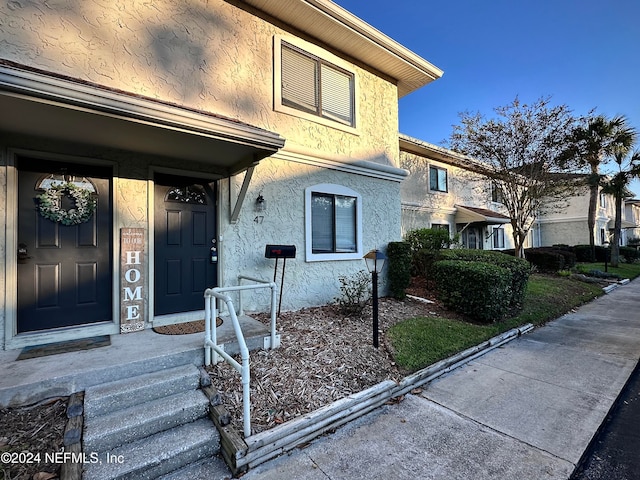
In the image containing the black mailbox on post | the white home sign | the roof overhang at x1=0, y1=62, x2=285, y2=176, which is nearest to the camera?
the roof overhang at x1=0, y1=62, x2=285, y2=176

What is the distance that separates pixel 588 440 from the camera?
9.01 ft

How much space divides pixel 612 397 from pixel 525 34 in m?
10.3

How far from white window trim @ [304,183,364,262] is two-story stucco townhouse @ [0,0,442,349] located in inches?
1.5

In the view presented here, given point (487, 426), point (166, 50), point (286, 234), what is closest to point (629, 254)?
point (487, 426)

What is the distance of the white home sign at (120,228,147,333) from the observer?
14.3ft

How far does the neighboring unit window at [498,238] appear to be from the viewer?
17953 millimetres

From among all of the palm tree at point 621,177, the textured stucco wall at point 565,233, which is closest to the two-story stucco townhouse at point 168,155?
the palm tree at point 621,177

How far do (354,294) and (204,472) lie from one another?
174 inches

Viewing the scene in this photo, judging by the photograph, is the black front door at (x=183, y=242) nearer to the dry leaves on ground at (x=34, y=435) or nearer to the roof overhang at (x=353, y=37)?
the dry leaves on ground at (x=34, y=435)

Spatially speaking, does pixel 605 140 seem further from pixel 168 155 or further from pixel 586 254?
pixel 168 155

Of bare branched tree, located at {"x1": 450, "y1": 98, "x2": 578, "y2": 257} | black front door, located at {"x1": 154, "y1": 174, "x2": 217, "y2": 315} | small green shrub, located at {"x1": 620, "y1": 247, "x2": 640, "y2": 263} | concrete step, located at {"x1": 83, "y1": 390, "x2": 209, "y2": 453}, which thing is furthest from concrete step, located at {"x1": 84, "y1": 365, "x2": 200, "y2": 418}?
small green shrub, located at {"x1": 620, "y1": 247, "x2": 640, "y2": 263}

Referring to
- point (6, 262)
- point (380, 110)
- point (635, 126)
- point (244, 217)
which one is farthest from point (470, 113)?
point (6, 262)

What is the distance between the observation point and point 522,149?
11.4 m

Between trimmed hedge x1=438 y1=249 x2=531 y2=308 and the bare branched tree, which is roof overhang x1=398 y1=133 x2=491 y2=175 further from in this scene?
trimmed hedge x1=438 y1=249 x2=531 y2=308
